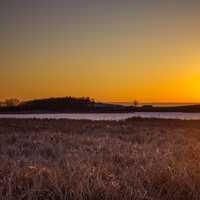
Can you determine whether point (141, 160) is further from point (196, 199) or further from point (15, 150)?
point (15, 150)

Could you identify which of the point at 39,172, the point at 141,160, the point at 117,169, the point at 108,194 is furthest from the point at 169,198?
the point at 141,160

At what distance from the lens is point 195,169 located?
5719 millimetres

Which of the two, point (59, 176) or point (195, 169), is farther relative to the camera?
point (195, 169)

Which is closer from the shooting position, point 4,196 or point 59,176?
point 4,196

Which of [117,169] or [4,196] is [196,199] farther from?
[117,169]

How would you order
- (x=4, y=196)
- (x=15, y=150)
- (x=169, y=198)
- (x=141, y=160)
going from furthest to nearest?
(x=15, y=150) → (x=141, y=160) → (x=169, y=198) → (x=4, y=196)

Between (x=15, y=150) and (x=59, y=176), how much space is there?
6705mm

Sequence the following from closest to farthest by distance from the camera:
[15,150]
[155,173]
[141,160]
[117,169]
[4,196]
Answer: [4,196], [155,173], [117,169], [141,160], [15,150]

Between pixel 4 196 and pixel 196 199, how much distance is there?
6.68 feet

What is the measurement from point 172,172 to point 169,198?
30.4 inches

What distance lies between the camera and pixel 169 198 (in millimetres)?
4672

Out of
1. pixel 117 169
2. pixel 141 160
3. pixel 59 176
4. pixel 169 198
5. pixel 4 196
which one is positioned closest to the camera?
pixel 4 196

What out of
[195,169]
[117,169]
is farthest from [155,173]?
[117,169]

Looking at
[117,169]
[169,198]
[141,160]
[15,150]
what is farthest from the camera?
[15,150]
